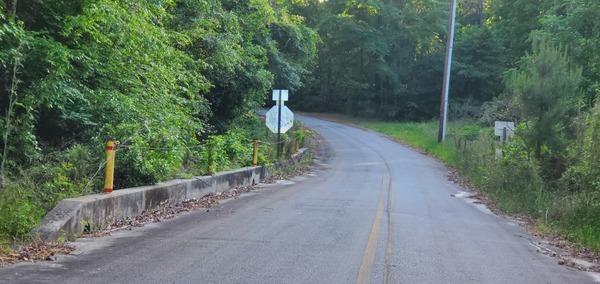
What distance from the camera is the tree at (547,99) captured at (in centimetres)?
1714

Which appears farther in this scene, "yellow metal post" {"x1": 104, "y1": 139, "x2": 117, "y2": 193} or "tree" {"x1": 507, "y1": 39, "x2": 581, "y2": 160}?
"tree" {"x1": 507, "y1": 39, "x2": 581, "y2": 160}

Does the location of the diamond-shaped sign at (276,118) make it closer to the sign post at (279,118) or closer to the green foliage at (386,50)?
the sign post at (279,118)

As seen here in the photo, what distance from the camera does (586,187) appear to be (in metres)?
13.8

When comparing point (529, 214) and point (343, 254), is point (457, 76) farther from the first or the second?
point (343, 254)

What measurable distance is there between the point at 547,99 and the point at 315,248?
11.4m

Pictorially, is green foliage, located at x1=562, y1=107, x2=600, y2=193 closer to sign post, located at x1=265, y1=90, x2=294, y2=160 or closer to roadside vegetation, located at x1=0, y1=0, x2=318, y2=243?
roadside vegetation, located at x1=0, y1=0, x2=318, y2=243

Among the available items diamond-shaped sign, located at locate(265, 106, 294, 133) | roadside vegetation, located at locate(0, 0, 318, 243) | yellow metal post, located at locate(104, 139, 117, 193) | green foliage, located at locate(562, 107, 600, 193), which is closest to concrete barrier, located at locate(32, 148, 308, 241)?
yellow metal post, located at locate(104, 139, 117, 193)

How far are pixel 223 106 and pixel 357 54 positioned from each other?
43.4 m

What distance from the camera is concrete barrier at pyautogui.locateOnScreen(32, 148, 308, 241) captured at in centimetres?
795

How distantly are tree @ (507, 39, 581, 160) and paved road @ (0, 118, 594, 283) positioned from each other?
11.6ft

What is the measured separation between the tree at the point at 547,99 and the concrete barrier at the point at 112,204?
367 inches

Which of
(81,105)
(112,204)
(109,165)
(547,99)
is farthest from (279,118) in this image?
(112,204)

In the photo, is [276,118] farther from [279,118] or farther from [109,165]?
[109,165]

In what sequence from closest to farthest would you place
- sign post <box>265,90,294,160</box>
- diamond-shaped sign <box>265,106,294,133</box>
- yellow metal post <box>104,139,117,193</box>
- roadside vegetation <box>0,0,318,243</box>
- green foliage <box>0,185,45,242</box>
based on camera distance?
green foliage <box>0,185,45,242</box> → roadside vegetation <box>0,0,318,243</box> → yellow metal post <box>104,139,117,193</box> → sign post <box>265,90,294,160</box> → diamond-shaped sign <box>265,106,294,133</box>
